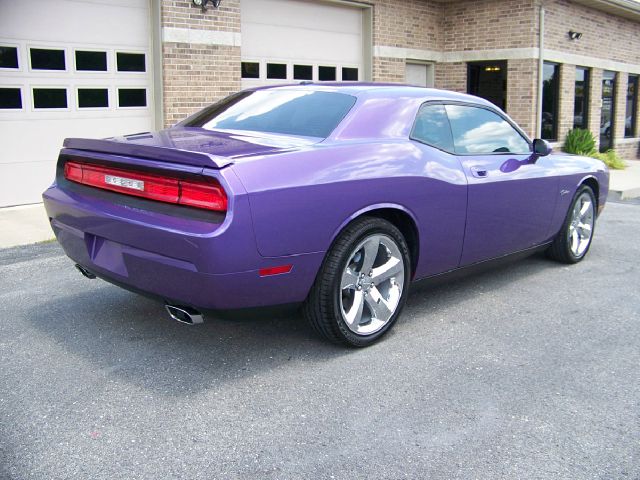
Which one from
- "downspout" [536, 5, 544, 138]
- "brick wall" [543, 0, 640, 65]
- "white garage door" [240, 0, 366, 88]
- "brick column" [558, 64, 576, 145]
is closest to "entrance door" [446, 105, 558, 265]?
"white garage door" [240, 0, 366, 88]

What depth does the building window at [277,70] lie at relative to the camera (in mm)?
11539

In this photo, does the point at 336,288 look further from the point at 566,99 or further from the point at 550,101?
the point at 566,99

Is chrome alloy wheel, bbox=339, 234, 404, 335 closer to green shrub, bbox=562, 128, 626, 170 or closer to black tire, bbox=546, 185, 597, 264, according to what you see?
black tire, bbox=546, 185, 597, 264

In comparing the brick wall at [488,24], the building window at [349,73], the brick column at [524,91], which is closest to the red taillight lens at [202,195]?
the building window at [349,73]

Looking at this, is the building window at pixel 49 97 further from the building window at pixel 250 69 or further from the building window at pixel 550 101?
the building window at pixel 550 101

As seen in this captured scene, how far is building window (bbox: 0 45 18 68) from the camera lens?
8.56m

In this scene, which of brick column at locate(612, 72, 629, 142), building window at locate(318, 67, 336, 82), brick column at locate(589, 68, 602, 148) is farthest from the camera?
brick column at locate(612, 72, 629, 142)

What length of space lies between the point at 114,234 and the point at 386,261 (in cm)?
157

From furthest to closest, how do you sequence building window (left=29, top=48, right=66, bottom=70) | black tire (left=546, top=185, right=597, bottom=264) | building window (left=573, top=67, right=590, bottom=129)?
1. building window (left=573, top=67, right=590, bottom=129)
2. building window (left=29, top=48, right=66, bottom=70)
3. black tire (left=546, top=185, right=597, bottom=264)

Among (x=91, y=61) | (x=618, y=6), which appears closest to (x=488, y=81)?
(x=618, y=6)

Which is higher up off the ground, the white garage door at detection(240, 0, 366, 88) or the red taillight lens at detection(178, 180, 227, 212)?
the white garage door at detection(240, 0, 366, 88)

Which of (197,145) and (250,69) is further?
(250,69)

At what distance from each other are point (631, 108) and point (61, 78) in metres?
16.5

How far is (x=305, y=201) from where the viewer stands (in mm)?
3602
